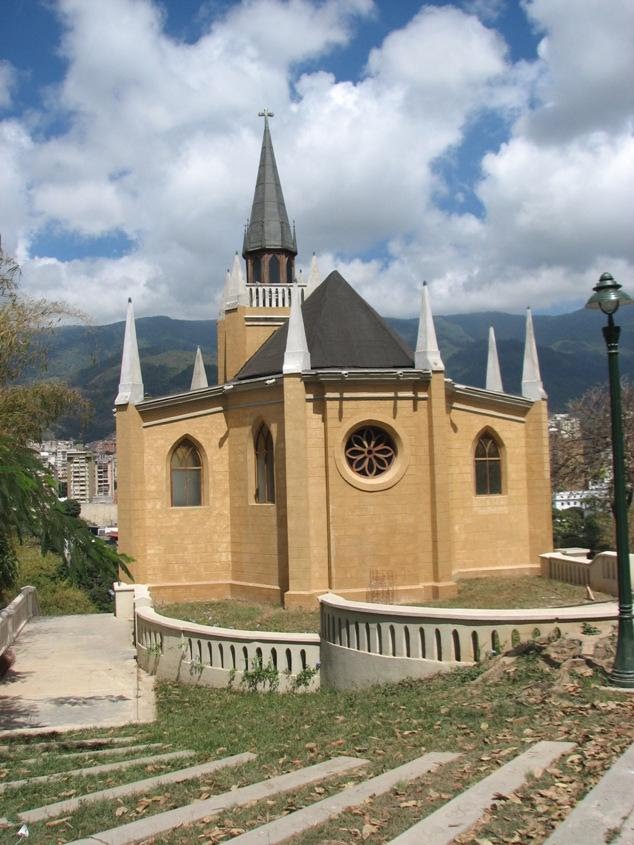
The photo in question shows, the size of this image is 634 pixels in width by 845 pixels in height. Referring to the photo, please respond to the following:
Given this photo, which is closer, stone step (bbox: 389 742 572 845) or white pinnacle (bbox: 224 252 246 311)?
stone step (bbox: 389 742 572 845)

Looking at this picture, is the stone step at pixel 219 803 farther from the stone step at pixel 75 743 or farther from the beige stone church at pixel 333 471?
the beige stone church at pixel 333 471

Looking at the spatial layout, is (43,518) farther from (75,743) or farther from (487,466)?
(487,466)

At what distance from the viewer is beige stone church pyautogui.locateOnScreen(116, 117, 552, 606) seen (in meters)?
20.8

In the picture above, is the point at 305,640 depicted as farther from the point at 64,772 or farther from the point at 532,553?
the point at 532,553

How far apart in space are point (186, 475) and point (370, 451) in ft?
17.6

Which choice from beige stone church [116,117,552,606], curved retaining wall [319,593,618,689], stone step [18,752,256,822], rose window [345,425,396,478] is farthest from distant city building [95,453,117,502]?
stone step [18,752,256,822]

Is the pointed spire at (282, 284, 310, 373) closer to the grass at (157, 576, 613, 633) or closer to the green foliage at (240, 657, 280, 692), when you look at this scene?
the grass at (157, 576, 613, 633)

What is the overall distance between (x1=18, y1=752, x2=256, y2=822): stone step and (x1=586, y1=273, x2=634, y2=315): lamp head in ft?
20.7

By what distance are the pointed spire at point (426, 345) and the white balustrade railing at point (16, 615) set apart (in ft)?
38.2

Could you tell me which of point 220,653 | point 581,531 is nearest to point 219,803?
point 220,653

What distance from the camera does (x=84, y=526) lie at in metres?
11.2

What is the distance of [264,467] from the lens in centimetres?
2231

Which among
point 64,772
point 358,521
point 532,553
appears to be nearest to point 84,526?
point 64,772

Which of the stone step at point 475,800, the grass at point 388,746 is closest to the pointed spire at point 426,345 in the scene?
the grass at point 388,746
